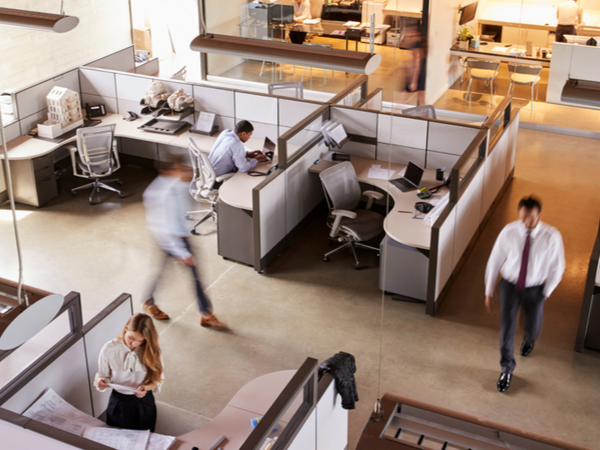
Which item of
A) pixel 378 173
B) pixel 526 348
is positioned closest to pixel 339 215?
pixel 378 173

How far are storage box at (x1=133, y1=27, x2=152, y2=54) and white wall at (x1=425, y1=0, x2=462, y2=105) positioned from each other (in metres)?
5.13

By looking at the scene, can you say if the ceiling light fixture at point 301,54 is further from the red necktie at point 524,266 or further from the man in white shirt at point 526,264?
the red necktie at point 524,266

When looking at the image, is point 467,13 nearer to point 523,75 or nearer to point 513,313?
point 523,75

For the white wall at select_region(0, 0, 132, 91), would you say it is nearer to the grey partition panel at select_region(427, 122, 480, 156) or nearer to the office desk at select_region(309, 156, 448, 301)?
the grey partition panel at select_region(427, 122, 480, 156)

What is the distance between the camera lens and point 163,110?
7195mm

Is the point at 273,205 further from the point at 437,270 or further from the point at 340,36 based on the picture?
the point at 340,36

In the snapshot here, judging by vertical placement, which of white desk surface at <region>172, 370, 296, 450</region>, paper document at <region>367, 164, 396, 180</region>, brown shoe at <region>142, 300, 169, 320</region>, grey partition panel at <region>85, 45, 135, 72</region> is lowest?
brown shoe at <region>142, 300, 169, 320</region>

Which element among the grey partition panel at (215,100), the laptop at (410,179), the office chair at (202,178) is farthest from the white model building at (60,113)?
the laptop at (410,179)

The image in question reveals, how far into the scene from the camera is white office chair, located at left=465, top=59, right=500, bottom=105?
29.9ft

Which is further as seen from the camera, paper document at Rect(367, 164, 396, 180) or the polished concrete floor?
paper document at Rect(367, 164, 396, 180)

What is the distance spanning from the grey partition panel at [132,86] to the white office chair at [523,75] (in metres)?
5.21

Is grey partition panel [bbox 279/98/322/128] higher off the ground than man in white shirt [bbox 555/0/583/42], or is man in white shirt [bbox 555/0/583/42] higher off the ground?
man in white shirt [bbox 555/0/583/42]

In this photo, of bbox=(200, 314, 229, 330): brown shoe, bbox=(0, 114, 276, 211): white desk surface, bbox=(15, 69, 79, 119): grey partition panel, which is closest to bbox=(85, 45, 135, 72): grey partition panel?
bbox=(15, 69, 79, 119): grey partition panel

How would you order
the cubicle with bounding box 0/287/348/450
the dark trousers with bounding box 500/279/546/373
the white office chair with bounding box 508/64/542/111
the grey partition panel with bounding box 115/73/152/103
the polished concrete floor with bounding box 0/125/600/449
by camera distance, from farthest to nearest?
the white office chair with bounding box 508/64/542/111, the grey partition panel with bounding box 115/73/152/103, the polished concrete floor with bounding box 0/125/600/449, the dark trousers with bounding box 500/279/546/373, the cubicle with bounding box 0/287/348/450
